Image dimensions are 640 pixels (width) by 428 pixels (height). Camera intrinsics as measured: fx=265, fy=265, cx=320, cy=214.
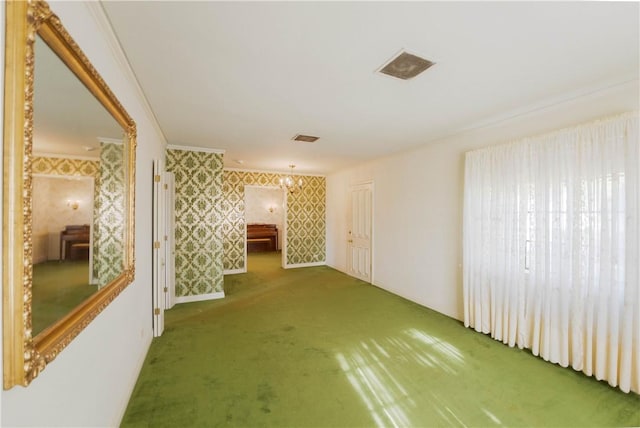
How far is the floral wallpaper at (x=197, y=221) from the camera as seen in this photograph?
14.5 ft

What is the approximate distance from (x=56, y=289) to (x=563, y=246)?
3726 millimetres

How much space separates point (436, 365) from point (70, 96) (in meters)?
3.35

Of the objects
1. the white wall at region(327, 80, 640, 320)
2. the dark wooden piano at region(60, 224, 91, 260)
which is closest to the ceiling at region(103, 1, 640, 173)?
the white wall at region(327, 80, 640, 320)

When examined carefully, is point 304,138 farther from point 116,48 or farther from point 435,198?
point 116,48

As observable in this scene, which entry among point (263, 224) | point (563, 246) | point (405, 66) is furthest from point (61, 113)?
point (263, 224)

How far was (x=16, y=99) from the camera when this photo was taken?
Answer: 0.82 metres

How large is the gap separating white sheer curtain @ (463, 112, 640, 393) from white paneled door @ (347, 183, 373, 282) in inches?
96.5

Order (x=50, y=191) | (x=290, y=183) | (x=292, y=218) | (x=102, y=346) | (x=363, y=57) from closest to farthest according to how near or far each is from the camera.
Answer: (x=50, y=191), (x=102, y=346), (x=363, y=57), (x=290, y=183), (x=292, y=218)

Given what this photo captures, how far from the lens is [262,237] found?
10141 millimetres

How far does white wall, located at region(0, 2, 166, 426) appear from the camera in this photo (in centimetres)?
100

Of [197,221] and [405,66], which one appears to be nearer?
[405,66]

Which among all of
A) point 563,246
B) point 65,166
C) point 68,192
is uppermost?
point 65,166

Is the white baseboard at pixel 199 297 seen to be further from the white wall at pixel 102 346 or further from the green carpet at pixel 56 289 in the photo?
the green carpet at pixel 56 289

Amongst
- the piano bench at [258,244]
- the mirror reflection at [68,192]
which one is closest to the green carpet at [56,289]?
the mirror reflection at [68,192]
